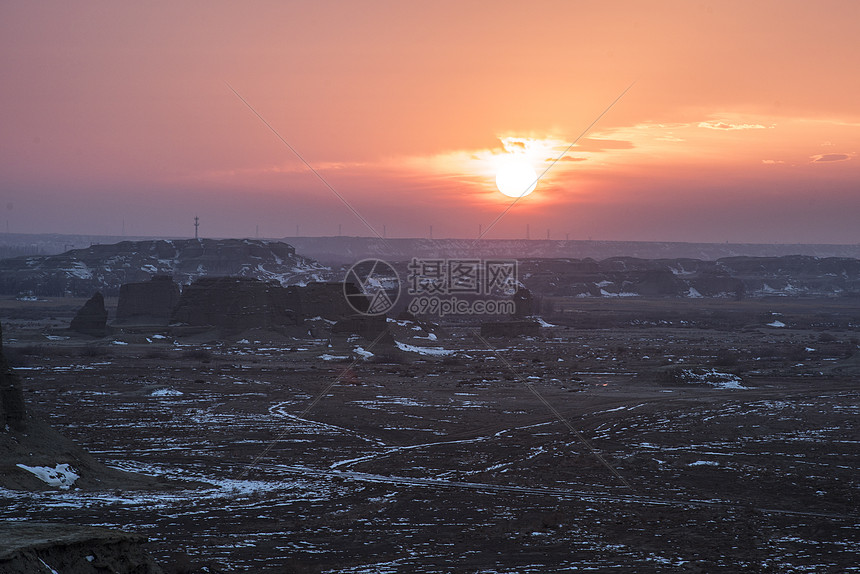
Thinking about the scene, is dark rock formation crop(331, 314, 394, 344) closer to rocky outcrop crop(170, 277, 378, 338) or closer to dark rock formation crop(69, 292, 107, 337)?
rocky outcrop crop(170, 277, 378, 338)

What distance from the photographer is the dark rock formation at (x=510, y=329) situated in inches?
3629

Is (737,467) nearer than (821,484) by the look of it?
No

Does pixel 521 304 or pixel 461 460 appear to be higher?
pixel 521 304

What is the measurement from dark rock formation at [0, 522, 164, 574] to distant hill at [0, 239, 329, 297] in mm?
137756

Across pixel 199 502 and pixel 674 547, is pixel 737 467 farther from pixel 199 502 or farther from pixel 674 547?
pixel 199 502

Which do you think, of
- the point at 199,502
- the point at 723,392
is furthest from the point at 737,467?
the point at 723,392

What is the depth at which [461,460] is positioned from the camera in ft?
96.3

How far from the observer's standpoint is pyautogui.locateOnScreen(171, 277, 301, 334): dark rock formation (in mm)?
79938

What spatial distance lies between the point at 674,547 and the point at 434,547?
5.62 m

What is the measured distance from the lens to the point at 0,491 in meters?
21.4

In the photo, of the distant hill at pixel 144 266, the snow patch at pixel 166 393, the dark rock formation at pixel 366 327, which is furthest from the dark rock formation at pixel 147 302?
the distant hill at pixel 144 266

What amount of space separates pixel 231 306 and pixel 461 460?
54807mm

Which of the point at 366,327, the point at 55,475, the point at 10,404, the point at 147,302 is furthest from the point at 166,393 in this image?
the point at 147,302

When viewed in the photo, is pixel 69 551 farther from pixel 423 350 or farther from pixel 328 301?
pixel 328 301
